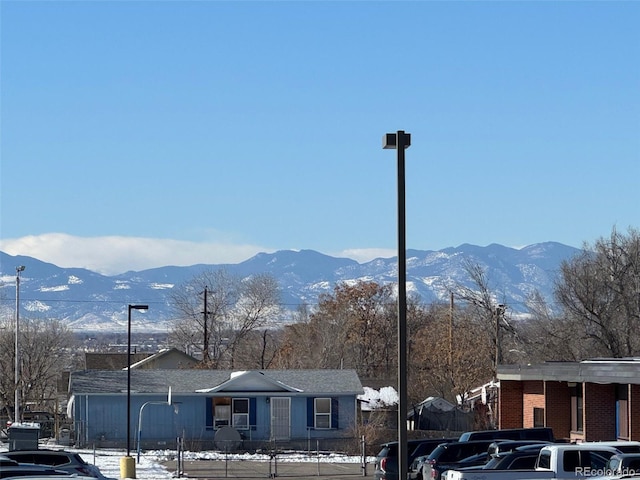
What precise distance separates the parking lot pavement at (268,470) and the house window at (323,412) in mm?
9959

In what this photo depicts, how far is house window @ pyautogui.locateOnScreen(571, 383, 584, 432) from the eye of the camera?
42.5 m

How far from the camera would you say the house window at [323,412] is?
198 feet

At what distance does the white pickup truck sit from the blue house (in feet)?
107

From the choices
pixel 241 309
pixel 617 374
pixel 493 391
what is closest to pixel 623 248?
pixel 493 391

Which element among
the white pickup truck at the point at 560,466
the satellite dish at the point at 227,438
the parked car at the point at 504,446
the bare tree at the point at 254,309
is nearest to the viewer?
the white pickup truck at the point at 560,466

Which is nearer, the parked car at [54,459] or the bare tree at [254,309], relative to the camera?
the parked car at [54,459]

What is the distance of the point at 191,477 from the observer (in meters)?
42.6

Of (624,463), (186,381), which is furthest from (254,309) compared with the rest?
(624,463)

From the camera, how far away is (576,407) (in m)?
42.9

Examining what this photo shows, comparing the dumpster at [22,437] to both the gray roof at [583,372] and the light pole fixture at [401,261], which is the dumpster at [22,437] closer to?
the gray roof at [583,372]

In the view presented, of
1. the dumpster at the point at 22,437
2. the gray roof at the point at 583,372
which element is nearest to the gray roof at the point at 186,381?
the gray roof at the point at 583,372

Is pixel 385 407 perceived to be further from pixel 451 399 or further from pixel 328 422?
pixel 451 399

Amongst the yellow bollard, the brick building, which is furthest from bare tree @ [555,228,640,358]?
the yellow bollard

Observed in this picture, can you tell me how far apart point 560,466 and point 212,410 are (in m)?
36.0
